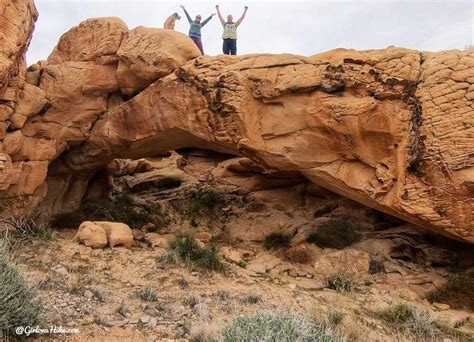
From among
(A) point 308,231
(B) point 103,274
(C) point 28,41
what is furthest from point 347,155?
(C) point 28,41

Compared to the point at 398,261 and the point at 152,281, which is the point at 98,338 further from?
the point at 398,261

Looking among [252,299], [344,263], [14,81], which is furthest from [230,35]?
[252,299]

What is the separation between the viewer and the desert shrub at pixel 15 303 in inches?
183

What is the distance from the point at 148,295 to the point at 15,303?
7.84 ft

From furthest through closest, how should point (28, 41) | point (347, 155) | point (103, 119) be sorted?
point (103, 119) < point (28, 41) < point (347, 155)

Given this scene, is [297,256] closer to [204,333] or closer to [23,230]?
[204,333]

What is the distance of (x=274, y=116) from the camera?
32.3 ft

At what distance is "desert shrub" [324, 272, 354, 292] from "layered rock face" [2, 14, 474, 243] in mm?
1821

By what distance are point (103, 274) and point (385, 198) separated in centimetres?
615

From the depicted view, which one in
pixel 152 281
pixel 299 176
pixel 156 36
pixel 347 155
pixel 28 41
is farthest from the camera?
pixel 299 176

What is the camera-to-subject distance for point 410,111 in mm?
8344

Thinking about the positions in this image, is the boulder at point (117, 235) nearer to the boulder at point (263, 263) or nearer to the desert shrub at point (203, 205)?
the boulder at point (263, 263)

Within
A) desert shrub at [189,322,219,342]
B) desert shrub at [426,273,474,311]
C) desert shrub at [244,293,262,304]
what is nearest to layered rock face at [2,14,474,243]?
desert shrub at [426,273,474,311]

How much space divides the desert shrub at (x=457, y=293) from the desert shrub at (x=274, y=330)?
5019 mm
